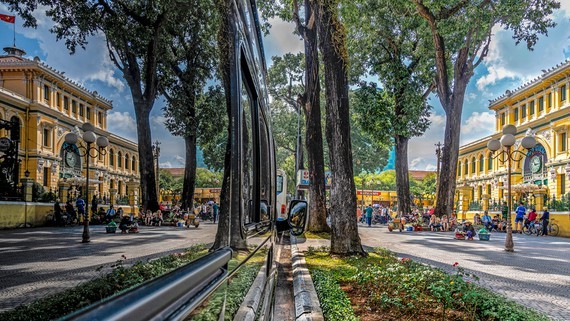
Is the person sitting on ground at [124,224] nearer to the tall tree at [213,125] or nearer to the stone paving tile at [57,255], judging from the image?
the stone paving tile at [57,255]

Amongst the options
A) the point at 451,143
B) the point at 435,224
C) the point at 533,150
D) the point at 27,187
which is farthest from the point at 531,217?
the point at 27,187

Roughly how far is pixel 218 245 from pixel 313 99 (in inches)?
656

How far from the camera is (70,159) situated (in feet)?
3.45

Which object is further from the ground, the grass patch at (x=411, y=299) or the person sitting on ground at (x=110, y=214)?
the person sitting on ground at (x=110, y=214)

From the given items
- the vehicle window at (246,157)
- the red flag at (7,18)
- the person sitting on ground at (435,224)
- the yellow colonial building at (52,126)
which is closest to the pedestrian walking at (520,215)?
the person sitting on ground at (435,224)

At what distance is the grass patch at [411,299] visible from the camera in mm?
5090

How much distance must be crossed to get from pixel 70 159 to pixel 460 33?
19.2 metres

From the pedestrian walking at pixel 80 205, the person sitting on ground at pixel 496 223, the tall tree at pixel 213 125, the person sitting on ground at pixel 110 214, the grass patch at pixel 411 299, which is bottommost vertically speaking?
the person sitting on ground at pixel 496 223

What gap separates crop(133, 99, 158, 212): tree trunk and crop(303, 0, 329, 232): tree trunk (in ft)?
48.0

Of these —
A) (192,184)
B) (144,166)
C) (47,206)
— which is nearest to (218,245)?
(192,184)

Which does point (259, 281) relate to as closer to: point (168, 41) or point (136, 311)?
point (168, 41)

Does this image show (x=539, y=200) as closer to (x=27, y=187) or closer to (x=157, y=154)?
(x=157, y=154)

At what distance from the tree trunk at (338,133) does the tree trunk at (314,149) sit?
4740mm

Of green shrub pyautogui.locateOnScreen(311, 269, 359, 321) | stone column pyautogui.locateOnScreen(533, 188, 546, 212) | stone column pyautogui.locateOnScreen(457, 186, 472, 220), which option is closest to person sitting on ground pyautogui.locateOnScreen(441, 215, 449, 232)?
stone column pyautogui.locateOnScreen(533, 188, 546, 212)
